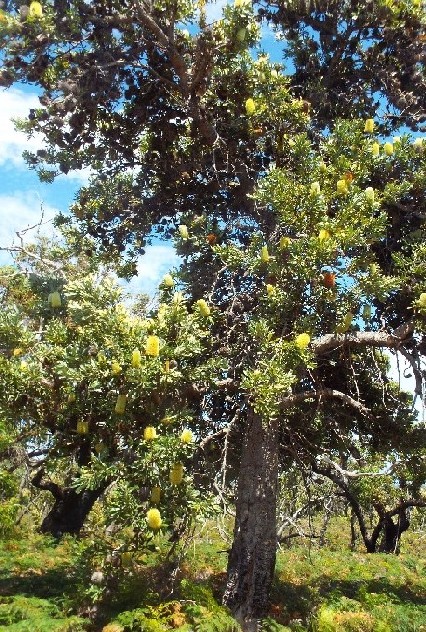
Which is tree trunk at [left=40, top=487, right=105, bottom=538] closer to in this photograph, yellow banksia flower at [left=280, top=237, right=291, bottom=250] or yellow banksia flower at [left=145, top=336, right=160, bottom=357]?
yellow banksia flower at [left=145, top=336, right=160, bottom=357]

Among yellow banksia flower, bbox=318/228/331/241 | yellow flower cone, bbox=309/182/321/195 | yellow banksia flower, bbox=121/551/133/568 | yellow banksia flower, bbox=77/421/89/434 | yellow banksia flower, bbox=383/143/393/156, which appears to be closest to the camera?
yellow banksia flower, bbox=121/551/133/568

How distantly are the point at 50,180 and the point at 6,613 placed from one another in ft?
19.5

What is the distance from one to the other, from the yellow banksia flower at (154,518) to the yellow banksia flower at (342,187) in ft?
13.5

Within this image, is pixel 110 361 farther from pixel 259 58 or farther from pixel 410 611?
pixel 410 611

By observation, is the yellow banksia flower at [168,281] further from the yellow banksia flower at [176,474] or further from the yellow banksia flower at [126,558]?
the yellow banksia flower at [126,558]

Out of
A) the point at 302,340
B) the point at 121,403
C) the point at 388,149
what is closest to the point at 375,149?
the point at 388,149

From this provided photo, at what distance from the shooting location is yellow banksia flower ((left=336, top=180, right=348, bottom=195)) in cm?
664

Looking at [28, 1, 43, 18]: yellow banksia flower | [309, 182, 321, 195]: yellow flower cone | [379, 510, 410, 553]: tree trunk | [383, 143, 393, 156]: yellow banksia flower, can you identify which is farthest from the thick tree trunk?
[379, 510, 410, 553]: tree trunk

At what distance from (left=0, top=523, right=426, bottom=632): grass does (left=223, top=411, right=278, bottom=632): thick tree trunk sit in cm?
30

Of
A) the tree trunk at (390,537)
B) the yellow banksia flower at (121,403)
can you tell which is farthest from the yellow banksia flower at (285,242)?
the tree trunk at (390,537)

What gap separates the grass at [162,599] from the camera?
18.4ft

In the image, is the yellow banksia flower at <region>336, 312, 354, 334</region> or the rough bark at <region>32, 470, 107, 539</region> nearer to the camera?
the yellow banksia flower at <region>336, 312, 354, 334</region>

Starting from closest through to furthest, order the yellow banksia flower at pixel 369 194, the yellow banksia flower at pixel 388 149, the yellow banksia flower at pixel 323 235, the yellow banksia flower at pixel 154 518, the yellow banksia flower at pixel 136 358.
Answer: the yellow banksia flower at pixel 154 518 < the yellow banksia flower at pixel 136 358 < the yellow banksia flower at pixel 323 235 < the yellow banksia flower at pixel 369 194 < the yellow banksia flower at pixel 388 149

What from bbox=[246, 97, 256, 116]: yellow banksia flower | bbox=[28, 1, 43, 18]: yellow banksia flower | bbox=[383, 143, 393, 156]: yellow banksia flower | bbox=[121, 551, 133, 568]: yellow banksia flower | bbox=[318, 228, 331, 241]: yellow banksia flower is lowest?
bbox=[121, 551, 133, 568]: yellow banksia flower
